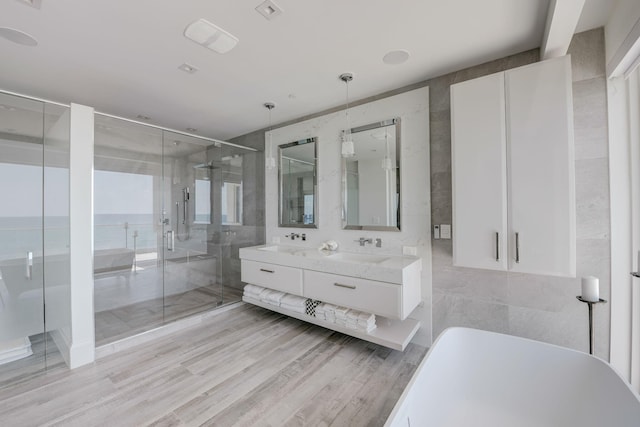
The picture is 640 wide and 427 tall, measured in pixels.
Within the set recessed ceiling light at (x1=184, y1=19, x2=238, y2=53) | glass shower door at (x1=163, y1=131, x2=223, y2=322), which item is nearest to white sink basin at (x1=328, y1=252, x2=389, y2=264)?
glass shower door at (x1=163, y1=131, x2=223, y2=322)

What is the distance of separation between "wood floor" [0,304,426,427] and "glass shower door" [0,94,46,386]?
60cm

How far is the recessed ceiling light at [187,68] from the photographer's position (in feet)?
7.38

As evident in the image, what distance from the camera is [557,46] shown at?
1779 millimetres

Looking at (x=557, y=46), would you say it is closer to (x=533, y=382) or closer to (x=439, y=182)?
(x=439, y=182)

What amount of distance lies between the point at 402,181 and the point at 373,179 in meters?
0.32

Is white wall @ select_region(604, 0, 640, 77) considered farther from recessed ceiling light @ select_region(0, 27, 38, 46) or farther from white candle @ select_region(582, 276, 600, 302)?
recessed ceiling light @ select_region(0, 27, 38, 46)

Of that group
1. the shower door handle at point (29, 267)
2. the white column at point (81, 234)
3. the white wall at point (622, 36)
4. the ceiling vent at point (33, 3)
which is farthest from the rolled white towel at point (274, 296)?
the white wall at point (622, 36)

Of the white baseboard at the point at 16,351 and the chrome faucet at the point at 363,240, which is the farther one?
the chrome faucet at the point at 363,240

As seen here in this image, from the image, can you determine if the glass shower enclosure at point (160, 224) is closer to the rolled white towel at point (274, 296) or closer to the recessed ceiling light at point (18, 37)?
the recessed ceiling light at point (18, 37)

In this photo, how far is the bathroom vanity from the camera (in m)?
2.23

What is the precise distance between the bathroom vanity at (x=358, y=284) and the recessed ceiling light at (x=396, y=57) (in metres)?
1.73

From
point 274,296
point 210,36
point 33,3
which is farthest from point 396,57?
point 274,296

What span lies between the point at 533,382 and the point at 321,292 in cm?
169

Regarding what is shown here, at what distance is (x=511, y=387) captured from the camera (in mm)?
1736
